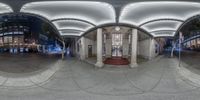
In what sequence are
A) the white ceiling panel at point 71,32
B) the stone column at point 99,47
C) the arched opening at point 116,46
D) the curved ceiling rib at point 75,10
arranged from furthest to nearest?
the white ceiling panel at point 71,32 < the arched opening at point 116,46 < the stone column at point 99,47 < the curved ceiling rib at point 75,10

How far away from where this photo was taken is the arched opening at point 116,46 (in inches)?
640

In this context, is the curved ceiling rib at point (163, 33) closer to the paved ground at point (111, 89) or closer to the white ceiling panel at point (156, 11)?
the white ceiling panel at point (156, 11)

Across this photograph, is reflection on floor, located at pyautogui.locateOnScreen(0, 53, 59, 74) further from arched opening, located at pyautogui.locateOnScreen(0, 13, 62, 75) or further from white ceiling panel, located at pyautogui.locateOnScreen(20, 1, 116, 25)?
arched opening, located at pyautogui.locateOnScreen(0, 13, 62, 75)

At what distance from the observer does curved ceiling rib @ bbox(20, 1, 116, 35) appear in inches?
424

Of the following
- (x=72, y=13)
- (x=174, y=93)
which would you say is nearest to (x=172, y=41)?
(x=72, y=13)

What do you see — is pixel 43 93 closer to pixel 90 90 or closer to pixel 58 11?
pixel 90 90

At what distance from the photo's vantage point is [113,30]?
1606cm

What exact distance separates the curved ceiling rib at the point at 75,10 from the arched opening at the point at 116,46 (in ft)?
5.24

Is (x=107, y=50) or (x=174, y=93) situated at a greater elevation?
(x=107, y=50)

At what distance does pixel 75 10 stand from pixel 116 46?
21.5 ft

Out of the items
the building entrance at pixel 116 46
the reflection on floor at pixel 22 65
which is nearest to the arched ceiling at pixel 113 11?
the building entrance at pixel 116 46

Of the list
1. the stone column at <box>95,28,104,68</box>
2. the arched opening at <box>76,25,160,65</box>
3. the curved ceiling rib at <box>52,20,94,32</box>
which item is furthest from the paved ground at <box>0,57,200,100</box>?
the curved ceiling rib at <box>52,20,94,32</box>

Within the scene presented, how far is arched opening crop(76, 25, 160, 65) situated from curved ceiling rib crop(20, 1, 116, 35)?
1598mm

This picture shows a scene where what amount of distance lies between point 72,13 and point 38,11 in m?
2.51
